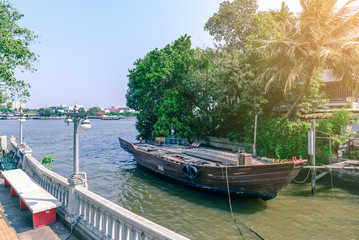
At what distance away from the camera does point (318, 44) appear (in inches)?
658

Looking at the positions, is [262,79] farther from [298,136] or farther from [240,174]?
[240,174]

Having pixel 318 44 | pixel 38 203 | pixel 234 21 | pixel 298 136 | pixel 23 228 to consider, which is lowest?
pixel 23 228

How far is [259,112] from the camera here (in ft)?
65.4

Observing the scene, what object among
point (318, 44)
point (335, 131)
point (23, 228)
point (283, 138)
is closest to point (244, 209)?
point (283, 138)

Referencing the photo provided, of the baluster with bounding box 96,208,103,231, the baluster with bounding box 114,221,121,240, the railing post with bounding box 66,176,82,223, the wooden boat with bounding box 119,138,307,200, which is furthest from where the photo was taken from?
the wooden boat with bounding box 119,138,307,200

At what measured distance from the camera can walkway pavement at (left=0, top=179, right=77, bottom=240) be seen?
5.37m

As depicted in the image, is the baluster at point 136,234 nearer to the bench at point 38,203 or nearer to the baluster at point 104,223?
the baluster at point 104,223

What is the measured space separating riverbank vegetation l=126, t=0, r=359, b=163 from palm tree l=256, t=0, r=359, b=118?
6 cm

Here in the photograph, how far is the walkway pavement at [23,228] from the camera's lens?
17.6 ft

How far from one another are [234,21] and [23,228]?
35527 mm

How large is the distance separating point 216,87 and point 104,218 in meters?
18.8

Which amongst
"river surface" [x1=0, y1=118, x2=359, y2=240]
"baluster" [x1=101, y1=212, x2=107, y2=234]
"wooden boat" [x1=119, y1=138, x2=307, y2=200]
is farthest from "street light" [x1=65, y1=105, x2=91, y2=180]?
"wooden boat" [x1=119, y1=138, x2=307, y2=200]

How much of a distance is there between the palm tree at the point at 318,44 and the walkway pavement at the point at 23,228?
54.1 ft

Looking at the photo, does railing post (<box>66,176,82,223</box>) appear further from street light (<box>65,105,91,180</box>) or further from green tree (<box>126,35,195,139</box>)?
green tree (<box>126,35,195,139</box>)
